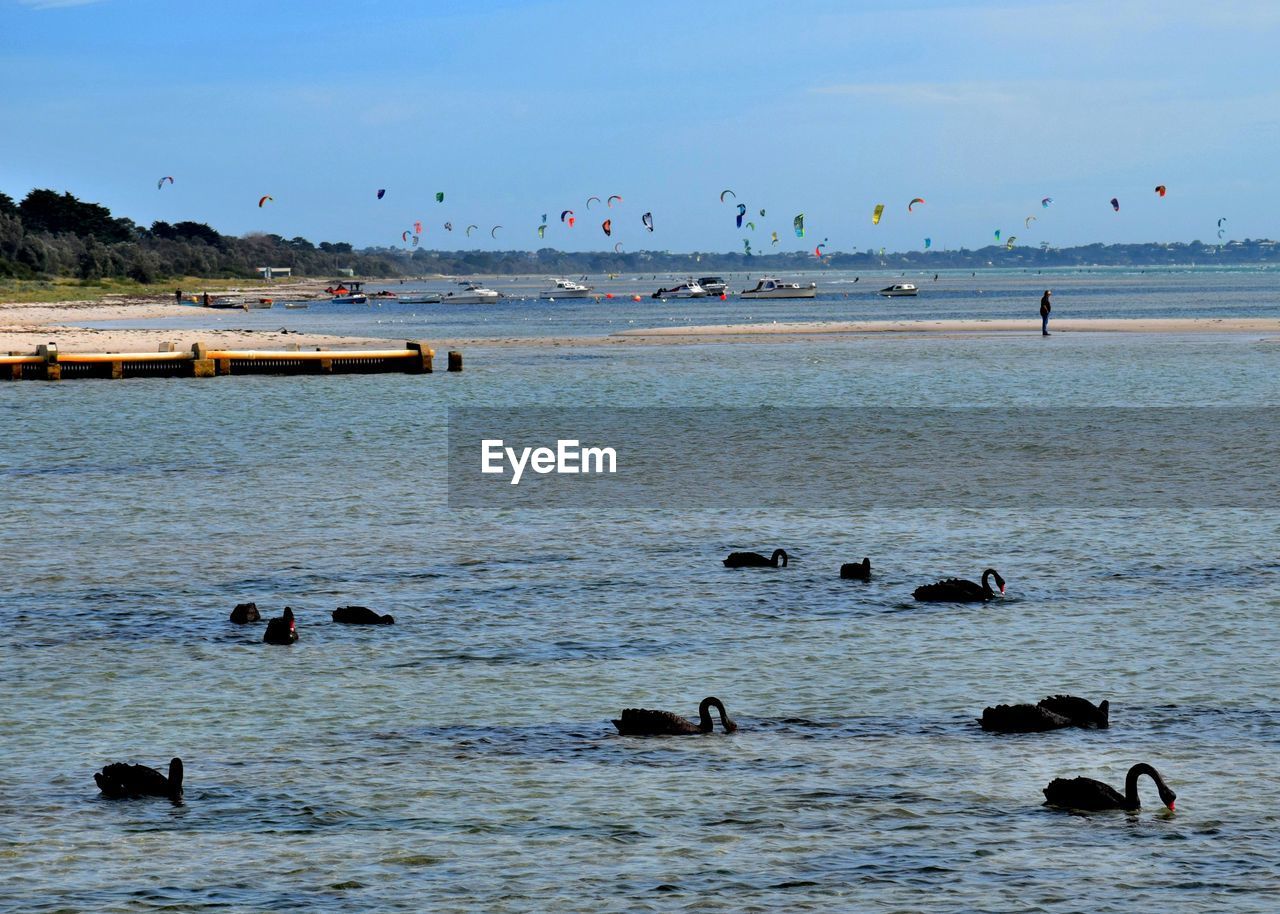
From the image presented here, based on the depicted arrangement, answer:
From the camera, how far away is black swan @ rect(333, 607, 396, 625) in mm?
20141

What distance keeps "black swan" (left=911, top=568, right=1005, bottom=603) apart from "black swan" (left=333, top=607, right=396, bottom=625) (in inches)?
277

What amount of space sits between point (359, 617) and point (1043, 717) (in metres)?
8.75

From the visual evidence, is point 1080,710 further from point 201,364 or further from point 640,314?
point 640,314

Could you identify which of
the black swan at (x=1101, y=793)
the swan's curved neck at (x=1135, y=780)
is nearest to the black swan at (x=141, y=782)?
the black swan at (x=1101, y=793)

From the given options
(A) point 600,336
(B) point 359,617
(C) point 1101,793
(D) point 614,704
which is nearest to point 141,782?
(D) point 614,704

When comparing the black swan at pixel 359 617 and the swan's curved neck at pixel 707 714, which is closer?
the swan's curved neck at pixel 707 714

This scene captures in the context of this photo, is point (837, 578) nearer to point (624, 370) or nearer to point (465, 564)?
point (465, 564)

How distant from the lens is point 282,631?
1914 centimetres

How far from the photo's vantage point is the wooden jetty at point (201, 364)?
64125 millimetres

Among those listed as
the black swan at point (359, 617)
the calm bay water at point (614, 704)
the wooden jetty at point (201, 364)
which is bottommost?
the calm bay water at point (614, 704)

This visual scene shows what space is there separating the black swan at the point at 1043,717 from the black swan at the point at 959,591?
5.77m

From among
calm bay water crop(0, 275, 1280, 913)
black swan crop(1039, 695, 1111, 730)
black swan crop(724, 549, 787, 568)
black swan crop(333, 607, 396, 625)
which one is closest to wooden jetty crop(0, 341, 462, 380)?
calm bay water crop(0, 275, 1280, 913)

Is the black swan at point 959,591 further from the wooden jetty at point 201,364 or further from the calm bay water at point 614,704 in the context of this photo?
the wooden jetty at point 201,364

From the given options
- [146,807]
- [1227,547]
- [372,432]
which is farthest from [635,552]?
[372,432]
